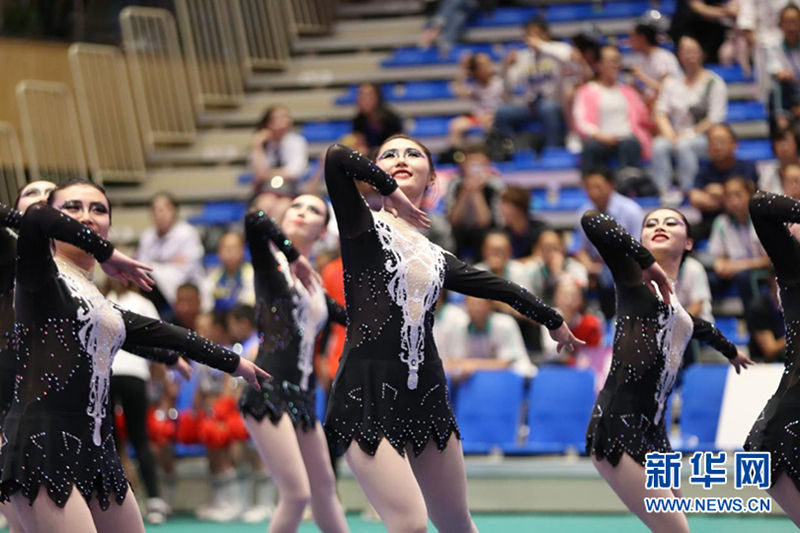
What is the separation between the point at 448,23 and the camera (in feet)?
47.8

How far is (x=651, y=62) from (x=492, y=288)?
7.65m

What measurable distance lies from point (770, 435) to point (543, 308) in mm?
1010

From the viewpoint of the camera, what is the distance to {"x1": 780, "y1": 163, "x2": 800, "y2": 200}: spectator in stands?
884 centimetres

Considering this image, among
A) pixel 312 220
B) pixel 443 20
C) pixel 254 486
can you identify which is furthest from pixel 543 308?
pixel 443 20

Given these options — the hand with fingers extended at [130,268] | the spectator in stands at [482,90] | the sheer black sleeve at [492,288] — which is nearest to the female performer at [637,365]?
the sheer black sleeve at [492,288]

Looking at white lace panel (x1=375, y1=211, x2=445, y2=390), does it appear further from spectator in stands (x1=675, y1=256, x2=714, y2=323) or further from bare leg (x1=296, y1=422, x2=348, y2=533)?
spectator in stands (x1=675, y1=256, x2=714, y2=323)

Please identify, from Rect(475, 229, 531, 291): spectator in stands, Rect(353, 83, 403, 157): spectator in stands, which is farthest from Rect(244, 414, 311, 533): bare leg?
Rect(353, 83, 403, 157): spectator in stands

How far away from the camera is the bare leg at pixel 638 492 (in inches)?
200

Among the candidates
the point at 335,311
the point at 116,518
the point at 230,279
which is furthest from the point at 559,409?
the point at 116,518

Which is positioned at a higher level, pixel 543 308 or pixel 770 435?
pixel 543 308

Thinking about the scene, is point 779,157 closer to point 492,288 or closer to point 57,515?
point 492,288

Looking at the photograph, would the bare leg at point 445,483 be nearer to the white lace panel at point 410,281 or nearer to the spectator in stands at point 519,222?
the white lace panel at point 410,281

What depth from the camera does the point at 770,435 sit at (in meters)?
4.90

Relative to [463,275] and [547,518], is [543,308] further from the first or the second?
[547,518]
